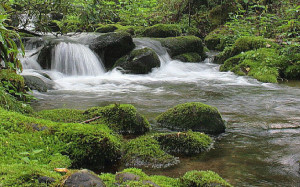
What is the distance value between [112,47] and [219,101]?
20.7 feet

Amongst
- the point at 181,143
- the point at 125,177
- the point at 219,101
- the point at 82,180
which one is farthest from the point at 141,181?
the point at 219,101

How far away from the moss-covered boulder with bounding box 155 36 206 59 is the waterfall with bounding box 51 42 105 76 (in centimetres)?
387

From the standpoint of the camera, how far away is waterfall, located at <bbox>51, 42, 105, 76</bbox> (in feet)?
36.2

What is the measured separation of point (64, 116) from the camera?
437 centimetres

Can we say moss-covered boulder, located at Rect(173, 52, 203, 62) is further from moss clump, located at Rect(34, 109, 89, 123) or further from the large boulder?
moss clump, located at Rect(34, 109, 89, 123)

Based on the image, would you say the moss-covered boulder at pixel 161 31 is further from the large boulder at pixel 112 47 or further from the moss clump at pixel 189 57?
the large boulder at pixel 112 47

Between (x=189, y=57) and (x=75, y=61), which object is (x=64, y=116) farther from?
(x=189, y=57)

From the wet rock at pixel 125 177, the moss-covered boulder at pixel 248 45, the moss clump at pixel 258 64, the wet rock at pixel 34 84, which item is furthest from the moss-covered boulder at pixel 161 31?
the wet rock at pixel 125 177

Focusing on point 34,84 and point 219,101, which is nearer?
point 219,101

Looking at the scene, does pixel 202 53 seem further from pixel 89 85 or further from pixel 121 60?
Answer: pixel 89 85

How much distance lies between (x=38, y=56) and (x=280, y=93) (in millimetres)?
8660

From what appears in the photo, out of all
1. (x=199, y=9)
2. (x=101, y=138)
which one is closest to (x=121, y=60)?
(x=101, y=138)

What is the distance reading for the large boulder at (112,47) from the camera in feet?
39.0

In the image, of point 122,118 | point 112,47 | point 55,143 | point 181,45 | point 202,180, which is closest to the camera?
point 202,180
